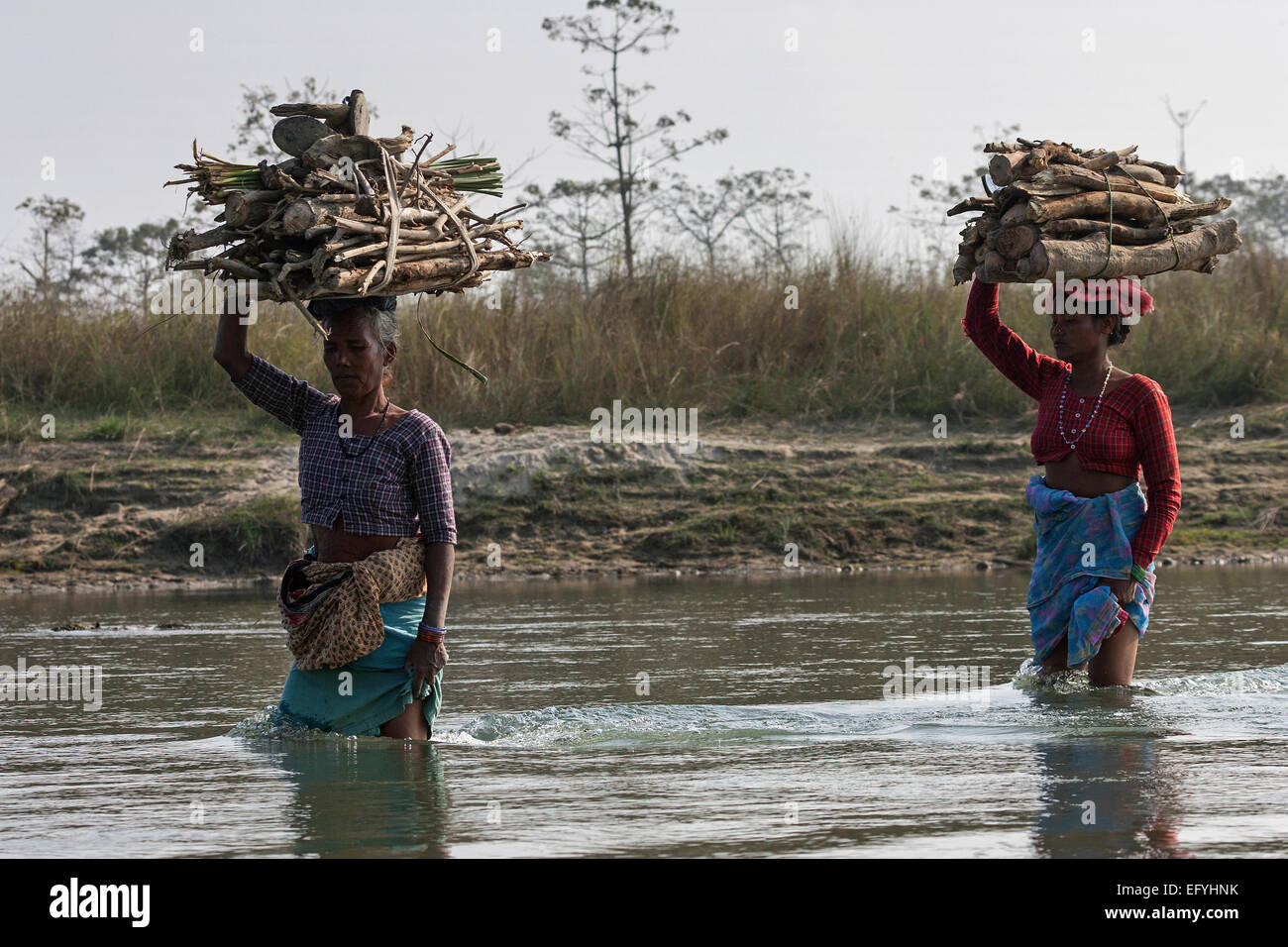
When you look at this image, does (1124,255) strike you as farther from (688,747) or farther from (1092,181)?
(688,747)

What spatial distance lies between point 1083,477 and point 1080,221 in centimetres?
84

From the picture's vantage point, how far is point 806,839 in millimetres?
3572

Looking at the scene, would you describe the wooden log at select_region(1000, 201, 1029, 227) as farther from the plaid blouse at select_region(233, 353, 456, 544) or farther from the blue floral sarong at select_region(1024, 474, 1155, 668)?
the plaid blouse at select_region(233, 353, 456, 544)

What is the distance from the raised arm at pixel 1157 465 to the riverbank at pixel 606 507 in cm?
517

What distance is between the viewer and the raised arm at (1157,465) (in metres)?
5.18

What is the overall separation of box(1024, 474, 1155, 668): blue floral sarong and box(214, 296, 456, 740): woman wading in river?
2.08 m

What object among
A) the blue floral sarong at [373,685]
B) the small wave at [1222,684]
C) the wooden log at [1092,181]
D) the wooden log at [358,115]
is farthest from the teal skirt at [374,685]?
the small wave at [1222,684]

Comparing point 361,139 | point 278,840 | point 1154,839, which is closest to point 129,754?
point 278,840

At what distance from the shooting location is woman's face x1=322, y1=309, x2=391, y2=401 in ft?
14.6

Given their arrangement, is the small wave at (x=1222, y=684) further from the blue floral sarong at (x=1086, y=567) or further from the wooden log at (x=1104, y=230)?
the wooden log at (x=1104, y=230)

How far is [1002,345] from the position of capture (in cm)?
564

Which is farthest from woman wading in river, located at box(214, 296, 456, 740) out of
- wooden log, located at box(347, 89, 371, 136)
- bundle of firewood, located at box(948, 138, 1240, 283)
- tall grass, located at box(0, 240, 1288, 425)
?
tall grass, located at box(0, 240, 1288, 425)

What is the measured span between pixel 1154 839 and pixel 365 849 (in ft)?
5.57

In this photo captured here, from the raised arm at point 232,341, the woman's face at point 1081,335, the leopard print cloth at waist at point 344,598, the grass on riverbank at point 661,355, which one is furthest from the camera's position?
the grass on riverbank at point 661,355
